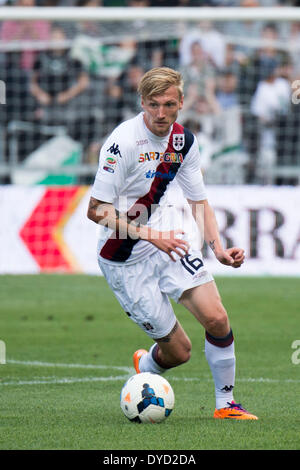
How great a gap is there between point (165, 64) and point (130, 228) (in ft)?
35.3

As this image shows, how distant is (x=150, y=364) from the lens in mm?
7148

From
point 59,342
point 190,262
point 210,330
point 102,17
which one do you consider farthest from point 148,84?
point 102,17

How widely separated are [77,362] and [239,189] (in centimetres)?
701

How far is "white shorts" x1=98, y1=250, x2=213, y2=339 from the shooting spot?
6535 mm

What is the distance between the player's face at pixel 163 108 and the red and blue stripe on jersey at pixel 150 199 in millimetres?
227

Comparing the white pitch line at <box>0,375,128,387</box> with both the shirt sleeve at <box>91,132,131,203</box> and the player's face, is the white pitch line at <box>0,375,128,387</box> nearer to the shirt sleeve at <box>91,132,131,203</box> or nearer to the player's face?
the shirt sleeve at <box>91,132,131,203</box>

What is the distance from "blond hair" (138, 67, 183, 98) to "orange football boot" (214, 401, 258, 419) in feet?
6.91

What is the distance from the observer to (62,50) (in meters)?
16.5

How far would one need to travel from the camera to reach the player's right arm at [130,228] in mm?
5909

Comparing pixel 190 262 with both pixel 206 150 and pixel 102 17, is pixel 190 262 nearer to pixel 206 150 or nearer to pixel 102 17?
pixel 102 17

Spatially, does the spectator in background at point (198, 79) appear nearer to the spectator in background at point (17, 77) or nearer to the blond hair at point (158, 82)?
the spectator in background at point (17, 77)

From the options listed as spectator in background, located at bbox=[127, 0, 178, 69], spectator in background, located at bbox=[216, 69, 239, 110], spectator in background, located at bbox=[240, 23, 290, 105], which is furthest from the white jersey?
spectator in background, located at bbox=[240, 23, 290, 105]

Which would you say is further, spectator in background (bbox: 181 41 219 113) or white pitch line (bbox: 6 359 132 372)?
spectator in background (bbox: 181 41 219 113)

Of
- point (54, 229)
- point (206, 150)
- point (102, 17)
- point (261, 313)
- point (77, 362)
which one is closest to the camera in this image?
point (77, 362)
